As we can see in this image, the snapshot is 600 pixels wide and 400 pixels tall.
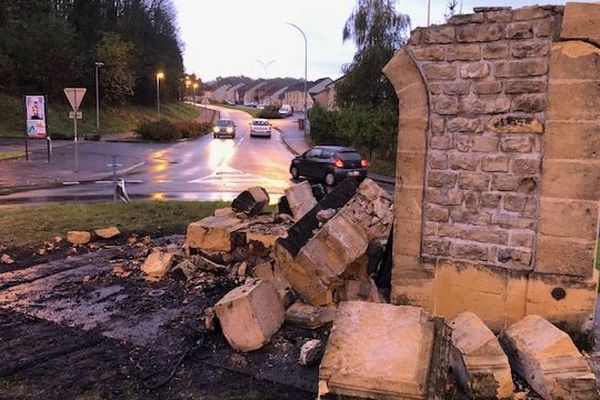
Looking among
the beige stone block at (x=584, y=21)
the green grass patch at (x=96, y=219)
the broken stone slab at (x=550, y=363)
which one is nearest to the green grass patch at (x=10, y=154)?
the green grass patch at (x=96, y=219)

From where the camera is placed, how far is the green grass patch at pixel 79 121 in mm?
41688

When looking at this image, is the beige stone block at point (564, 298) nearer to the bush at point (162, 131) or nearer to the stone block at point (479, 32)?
the stone block at point (479, 32)

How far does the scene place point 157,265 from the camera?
7.78 meters

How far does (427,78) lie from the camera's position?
5.91 metres

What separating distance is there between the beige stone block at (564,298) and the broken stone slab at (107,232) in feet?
24.0

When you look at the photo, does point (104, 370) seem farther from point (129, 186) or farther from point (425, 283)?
point (129, 186)

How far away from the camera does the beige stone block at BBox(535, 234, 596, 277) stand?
5.46 meters

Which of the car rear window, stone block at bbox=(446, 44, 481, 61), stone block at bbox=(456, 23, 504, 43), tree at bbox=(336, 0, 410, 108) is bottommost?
the car rear window

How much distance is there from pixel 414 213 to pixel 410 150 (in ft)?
2.27

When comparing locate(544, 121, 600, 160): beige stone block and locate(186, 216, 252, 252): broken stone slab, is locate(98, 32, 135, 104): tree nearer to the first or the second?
locate(186, 216, 252, 252): broken stone slab

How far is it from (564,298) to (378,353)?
8.29ft

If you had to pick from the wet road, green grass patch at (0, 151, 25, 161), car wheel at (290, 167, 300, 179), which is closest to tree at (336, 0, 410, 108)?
the wet road

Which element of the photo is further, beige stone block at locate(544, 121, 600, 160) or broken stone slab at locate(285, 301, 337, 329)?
broken stone slab at locate(285, 301, 337, 329)

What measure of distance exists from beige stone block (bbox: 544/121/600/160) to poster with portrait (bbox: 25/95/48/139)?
2587 centimetres
